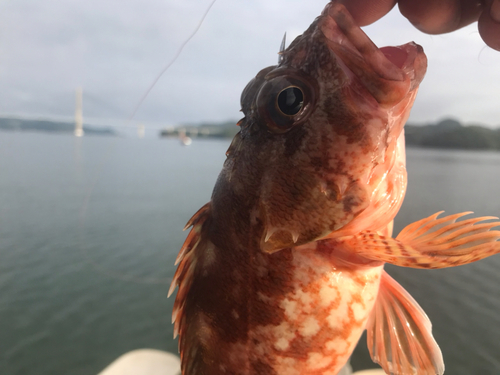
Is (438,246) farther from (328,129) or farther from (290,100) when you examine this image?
(290,100)

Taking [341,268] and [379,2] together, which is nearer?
[341,268]

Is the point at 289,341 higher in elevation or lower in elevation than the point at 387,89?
lower

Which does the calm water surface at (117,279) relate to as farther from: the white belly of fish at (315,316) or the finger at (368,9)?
the white belly of fish at (315,316)

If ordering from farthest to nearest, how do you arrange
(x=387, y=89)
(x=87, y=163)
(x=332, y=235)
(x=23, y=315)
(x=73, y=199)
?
1. (x=87, y=163)
2. (x=73, y=199)
3. (x=23, y=315)
4. (x=332, y=235)
5. (x=387, y=89)

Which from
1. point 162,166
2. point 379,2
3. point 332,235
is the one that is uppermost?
point 162,166

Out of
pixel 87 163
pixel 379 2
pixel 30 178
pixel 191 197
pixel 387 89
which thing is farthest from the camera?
pixel 87 163

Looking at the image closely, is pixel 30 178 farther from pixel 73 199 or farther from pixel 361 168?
pixel 361 168

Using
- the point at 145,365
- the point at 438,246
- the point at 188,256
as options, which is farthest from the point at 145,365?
the point at 438,246

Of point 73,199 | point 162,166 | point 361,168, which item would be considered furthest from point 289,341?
point 162,166
